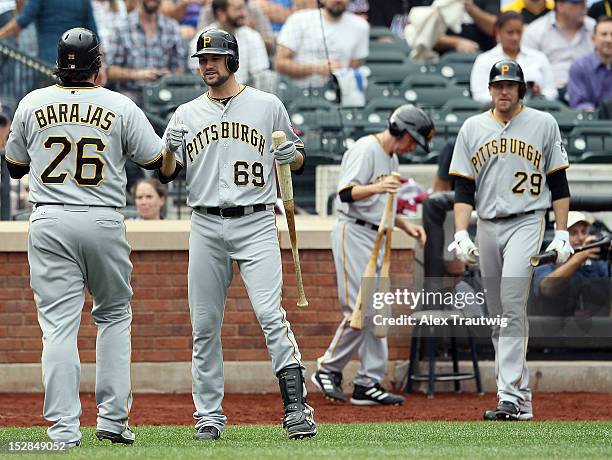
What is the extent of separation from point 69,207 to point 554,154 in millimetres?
3402

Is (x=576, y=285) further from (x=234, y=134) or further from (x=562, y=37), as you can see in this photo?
(x=562, y=37)

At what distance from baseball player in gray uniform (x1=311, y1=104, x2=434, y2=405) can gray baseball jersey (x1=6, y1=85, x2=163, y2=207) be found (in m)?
3.18

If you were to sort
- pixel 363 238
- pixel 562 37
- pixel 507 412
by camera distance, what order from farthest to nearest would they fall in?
pixel 562 37 < pixel 363 238 < pixel 507 412

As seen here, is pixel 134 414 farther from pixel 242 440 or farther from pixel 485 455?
pixel 485 455

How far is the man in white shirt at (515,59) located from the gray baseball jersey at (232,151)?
7.16 meters

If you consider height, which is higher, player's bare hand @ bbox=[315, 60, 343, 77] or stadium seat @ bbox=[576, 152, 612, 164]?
player's bare hand @ bbox=[315, 60, 343, 77]

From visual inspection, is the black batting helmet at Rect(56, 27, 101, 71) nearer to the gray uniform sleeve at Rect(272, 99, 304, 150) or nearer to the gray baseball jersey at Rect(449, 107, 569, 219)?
the gray uniform sleeve at Rect(272, 99, 304, 150)

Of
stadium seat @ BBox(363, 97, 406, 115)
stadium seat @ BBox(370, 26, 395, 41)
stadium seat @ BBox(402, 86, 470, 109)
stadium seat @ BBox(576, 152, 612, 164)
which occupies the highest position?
stadium seat @ BBox(370, 26, 395, 41)

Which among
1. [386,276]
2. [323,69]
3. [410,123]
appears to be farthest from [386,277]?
[323,69]

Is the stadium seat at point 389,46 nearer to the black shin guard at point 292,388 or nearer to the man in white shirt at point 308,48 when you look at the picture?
the man in white shirt at point 308,48

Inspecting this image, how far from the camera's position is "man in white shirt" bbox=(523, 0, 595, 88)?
14.8 m

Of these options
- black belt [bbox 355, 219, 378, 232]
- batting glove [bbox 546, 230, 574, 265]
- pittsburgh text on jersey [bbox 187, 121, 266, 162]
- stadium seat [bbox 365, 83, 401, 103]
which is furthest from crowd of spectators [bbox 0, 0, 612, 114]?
pittsburgh text on jersey [bbox 187, 121, 266, 162]

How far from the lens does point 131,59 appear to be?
13484mm

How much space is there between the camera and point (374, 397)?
374 inches
